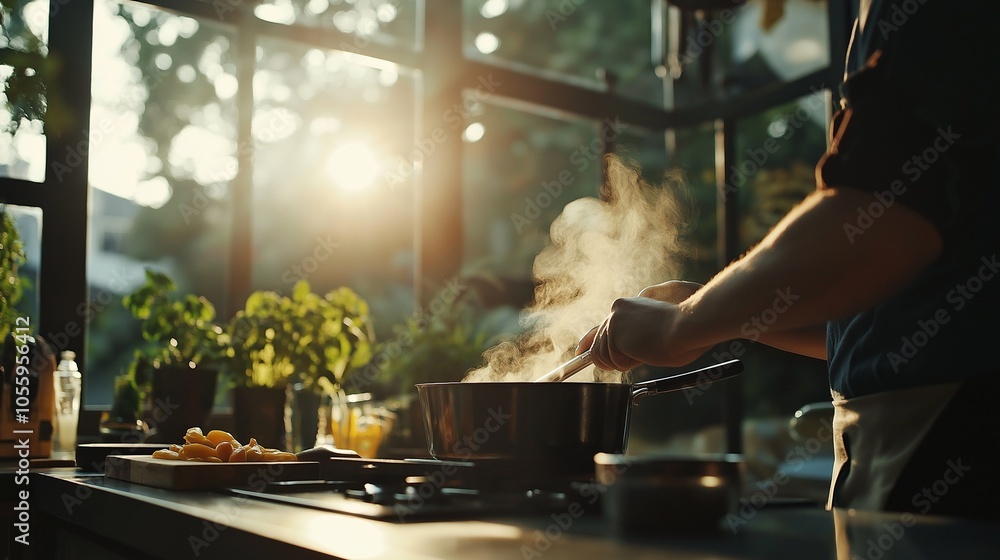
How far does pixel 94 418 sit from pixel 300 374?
63 centimetres

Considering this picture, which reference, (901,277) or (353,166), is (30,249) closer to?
(353,166)

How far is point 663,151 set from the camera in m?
3.88

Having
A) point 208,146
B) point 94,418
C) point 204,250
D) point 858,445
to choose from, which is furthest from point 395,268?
point 858,445

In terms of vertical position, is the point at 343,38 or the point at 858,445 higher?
the point at 343,38

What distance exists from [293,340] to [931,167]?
5.14 feet

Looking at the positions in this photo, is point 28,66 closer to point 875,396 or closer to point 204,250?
point 875,396

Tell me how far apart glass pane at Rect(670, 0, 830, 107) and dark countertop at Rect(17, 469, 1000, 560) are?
8.81 feet

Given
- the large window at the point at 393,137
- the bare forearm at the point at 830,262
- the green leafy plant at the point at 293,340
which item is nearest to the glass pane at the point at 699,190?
the large window at the point at 393,137

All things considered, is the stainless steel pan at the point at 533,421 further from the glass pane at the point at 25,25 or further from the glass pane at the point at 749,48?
the glass pane at the point at 749,48

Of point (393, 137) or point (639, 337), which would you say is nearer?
point (639, 337)

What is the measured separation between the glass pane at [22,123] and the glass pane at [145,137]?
0.15 metres

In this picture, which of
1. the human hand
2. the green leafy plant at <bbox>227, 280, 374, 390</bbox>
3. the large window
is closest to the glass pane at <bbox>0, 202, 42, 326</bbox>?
the large window

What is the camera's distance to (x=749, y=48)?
12.4ft

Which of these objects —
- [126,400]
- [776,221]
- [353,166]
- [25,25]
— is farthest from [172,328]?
[776,221]
